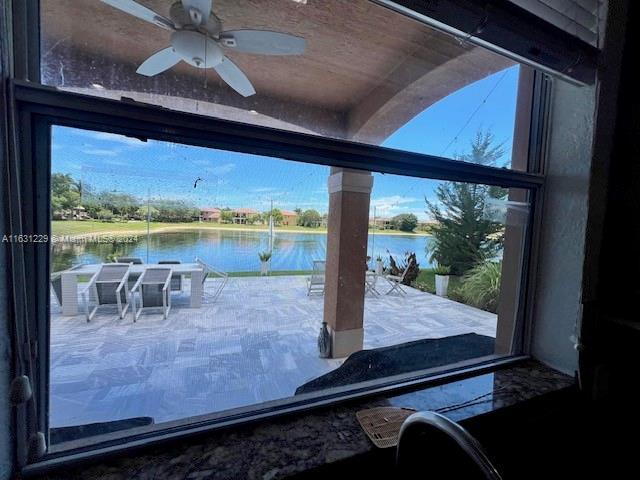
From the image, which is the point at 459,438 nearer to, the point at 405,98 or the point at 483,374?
the point at 483,374

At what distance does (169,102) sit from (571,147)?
1.68 metres

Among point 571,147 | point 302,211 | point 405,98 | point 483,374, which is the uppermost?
point 405,98

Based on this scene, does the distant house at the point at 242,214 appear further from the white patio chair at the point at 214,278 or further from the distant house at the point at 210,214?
the white patio chair at the point at 214,278

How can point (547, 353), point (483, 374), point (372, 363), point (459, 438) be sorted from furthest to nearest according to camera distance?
point (372, 363), point (547, 353), point (483, 374), point (459, 438)

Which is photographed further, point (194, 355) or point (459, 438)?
point (194, 355)

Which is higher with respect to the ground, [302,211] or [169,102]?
[169,102]

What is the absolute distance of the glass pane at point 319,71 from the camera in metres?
0.98

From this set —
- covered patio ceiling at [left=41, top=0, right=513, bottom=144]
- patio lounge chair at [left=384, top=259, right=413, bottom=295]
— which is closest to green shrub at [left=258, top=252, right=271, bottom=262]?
covered patio ceiling at [left=41, top=0, right=513, bottom=144]

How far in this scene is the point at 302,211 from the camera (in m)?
1.82

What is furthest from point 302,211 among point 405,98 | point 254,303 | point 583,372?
point 583,372

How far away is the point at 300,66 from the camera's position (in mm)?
1848

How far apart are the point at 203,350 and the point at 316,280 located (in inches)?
52.0

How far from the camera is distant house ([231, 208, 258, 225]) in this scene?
1.24 meters

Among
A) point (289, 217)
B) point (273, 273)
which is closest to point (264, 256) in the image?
point (273, 273)
